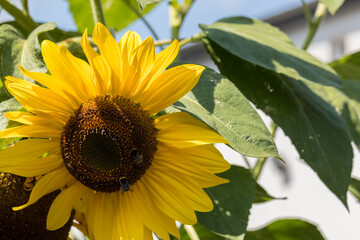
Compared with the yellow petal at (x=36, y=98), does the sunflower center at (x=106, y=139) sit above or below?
below

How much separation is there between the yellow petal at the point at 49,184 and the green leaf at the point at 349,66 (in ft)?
2.14

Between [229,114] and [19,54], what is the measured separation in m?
0.23

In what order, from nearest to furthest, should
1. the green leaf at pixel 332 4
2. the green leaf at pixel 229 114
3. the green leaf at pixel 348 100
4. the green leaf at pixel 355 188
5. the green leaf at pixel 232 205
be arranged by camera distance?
1. the green leaf at pixel 229 114
2. the green leaf at pixel 232 205
3. the green leaf at pixel 332 4
4. the green leaf at pixel 348 100
5. the green leaf at pixel 355 188

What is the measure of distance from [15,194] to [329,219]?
163 inches

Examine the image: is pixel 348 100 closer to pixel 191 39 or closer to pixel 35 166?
pixel 191 39

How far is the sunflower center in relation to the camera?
533mm

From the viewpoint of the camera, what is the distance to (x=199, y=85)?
542mm

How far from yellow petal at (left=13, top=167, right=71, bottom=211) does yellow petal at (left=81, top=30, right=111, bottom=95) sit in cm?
9

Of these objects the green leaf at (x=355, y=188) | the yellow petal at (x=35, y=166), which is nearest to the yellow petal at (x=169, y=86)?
the yellow petal at (x=35, y=166)

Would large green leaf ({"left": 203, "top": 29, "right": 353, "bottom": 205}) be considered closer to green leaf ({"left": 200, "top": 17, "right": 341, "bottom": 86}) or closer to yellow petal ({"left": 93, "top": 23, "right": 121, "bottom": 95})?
green leaf ({"left": 200, "top": 17, "right": 341, "bottom": 86})

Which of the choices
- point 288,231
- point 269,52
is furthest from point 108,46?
point 288,231

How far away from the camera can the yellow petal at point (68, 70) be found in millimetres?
497

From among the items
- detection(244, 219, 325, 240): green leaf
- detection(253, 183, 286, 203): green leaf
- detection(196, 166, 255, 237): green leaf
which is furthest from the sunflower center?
detection(244, 219, 325, 240): green leaf

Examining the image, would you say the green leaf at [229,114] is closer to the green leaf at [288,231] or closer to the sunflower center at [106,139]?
the sunflower center at [106,139]
